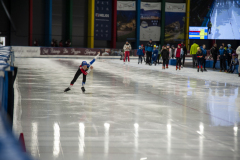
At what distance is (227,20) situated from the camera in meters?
32.2

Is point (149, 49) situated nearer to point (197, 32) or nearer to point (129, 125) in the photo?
point (197, 32)

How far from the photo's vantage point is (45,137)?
637 cm

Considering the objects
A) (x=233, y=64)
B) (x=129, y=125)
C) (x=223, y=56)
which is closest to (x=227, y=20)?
(x=223, y=56)

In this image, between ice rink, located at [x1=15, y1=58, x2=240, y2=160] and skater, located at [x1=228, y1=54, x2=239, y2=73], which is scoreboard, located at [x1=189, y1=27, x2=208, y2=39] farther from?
ice rink, located at [x1=15, y1=58, x2=240, y2=160]

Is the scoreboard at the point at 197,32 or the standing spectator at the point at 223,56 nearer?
the standing spectator at the point at 223,56

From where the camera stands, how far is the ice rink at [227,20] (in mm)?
32062

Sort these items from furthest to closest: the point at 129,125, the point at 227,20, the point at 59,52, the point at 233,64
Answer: the point at 59,52 → the point at 227,20 → the point at 233,64 → the point at 129,125

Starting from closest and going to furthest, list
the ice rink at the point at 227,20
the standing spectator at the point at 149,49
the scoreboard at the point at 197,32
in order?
the standing spectator at the point at 149,49 → the ice rink at the point at 227,20 → the scoreboard at the point at 197,32

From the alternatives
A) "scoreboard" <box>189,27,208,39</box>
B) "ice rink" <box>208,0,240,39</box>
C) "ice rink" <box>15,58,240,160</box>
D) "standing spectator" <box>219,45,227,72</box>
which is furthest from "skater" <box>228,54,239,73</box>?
"scoreboard" <box>189,27,208,39</box>

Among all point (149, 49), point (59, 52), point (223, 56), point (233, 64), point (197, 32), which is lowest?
point (233, 64)

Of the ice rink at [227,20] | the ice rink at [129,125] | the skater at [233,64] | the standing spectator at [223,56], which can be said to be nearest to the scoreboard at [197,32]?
the ice rink at [227,20]

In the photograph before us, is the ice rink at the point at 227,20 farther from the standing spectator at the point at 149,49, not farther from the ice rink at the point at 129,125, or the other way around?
the ice rink at the point at 129,125

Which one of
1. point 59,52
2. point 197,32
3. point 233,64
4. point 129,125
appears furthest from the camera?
point 59,52

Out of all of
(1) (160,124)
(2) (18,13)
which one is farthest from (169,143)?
(2) (18,13)
